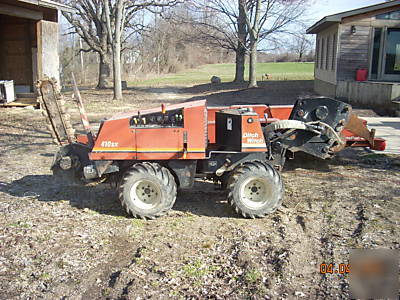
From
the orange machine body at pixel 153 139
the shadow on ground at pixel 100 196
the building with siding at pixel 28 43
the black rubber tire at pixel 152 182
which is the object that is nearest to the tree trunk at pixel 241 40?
the building with siding at pixel 28 43

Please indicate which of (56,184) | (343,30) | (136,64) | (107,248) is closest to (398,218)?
(107,248)

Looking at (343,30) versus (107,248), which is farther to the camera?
(343,30)

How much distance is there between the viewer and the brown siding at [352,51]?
18.8 meters

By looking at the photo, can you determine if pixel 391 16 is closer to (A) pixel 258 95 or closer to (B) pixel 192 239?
(A) pixel 258 95

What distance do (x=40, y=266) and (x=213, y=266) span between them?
6.30 ft

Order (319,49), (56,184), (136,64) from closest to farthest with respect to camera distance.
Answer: (56,184) < (319,49) < (136,64)

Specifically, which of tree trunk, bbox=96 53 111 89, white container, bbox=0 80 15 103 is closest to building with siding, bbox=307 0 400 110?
white container, bbox=0 80 15 103

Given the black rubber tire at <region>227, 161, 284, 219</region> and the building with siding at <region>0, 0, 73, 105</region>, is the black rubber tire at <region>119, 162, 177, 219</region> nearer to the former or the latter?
the black rubber tire at <region>227, 161, 284, 219</region>

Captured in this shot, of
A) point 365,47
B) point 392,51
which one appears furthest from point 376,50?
point 392,51

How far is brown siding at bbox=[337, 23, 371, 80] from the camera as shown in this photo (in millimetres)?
18844

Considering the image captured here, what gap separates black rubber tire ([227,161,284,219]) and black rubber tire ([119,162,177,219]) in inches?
33.6

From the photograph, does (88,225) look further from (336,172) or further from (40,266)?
(336,172)

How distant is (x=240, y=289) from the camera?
433 centimetres

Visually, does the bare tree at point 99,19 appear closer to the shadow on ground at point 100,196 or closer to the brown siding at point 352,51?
the brown siding at point 352,51
